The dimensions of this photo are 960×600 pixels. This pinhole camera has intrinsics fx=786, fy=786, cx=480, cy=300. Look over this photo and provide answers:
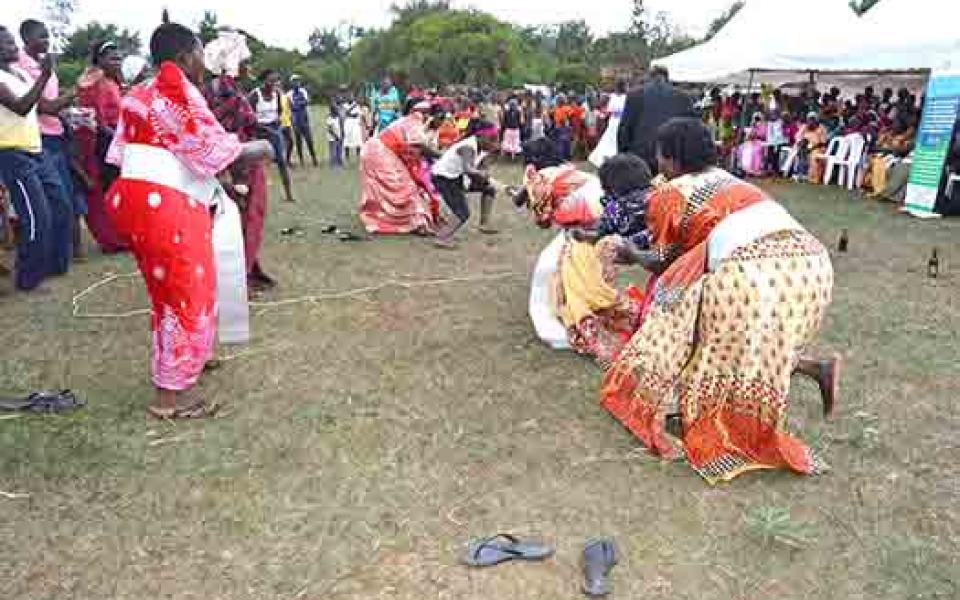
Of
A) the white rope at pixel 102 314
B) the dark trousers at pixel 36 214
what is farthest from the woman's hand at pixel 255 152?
the dark trousers at pixel 36 214

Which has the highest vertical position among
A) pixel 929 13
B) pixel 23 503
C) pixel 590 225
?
pixel 929 13

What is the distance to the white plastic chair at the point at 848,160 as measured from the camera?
1220 centimetres

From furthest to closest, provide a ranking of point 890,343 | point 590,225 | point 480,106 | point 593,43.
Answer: point 593,43 < point 480,106 < point 890,343 < point 590,225

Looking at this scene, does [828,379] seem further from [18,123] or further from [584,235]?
[18,123]

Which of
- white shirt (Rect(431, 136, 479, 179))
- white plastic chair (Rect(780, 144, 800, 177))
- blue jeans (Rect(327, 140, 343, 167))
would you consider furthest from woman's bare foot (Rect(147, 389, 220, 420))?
white plastic chair (Rect(780, 144, 800, 177))

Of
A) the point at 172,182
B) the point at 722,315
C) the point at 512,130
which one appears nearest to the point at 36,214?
the point at 172,182

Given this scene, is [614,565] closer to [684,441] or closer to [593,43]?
[684,441]

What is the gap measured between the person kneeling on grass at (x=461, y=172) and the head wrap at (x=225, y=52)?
2.31 meters

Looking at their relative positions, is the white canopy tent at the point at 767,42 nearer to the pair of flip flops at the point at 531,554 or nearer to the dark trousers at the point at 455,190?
the dark trousers at the point at 455,190

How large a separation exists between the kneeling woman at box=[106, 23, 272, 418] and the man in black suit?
11.5 ft

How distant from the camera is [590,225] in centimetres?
450

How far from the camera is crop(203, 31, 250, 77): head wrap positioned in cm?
543

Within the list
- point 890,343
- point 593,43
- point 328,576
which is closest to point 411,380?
point 328,576

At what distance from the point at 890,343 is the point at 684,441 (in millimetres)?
2209
